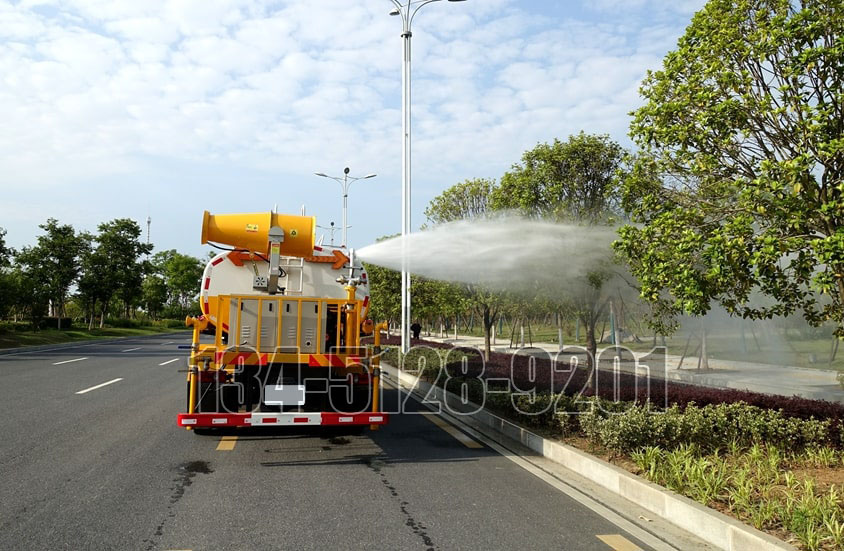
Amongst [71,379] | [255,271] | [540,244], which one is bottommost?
[71,379]

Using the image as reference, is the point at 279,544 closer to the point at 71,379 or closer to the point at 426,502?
the point at 426,502

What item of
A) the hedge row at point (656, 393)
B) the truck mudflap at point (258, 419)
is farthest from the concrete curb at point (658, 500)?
the truck mudflap at point (258, 419)

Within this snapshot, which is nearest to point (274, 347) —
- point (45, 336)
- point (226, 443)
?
point (226, 443)

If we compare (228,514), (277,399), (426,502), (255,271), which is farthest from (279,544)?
(255,271)

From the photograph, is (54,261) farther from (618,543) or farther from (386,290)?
(618,543)

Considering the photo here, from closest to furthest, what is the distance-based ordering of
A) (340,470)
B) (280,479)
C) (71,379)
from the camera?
(280,479) < (340,470) < (71,379)

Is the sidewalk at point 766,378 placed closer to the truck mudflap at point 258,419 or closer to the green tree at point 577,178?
the green tree at point 577,178

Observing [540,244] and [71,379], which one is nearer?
[540,244]

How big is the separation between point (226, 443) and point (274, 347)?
1.75 meters

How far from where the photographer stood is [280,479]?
20.9ft

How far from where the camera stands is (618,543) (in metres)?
4.61

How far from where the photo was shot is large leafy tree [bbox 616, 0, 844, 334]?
19.0 feet

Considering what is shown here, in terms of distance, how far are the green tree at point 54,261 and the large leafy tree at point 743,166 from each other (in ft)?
140

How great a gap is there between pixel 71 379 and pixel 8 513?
37.7 ft
